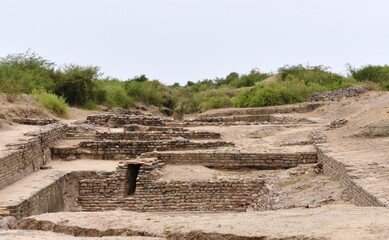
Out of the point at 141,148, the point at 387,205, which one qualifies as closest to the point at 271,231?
the point at 387,205

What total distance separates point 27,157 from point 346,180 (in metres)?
6.61

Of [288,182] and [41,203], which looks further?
[288,182]

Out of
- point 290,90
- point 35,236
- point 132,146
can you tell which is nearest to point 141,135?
point 132,146

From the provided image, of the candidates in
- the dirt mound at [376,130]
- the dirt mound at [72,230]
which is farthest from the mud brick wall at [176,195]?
the dirt mound at [72,230]

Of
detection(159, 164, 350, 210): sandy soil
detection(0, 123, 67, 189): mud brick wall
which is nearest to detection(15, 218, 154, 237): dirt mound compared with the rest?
detection(159, 164, 350, 210): sandy soil

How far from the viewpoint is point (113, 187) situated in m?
11.8

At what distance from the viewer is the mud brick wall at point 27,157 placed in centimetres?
1066

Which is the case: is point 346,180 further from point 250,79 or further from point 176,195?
point 250,79

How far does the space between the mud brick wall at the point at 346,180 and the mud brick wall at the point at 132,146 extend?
10.3 ft

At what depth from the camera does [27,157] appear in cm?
1220

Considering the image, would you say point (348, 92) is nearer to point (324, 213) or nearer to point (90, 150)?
point (90, 150)

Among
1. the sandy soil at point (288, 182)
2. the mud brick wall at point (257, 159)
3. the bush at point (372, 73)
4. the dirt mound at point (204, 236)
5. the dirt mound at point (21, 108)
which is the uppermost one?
the bush at point (372, 73)

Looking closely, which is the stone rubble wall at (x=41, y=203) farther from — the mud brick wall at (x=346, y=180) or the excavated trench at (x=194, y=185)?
the mud brick wall at (x=346, y=180)

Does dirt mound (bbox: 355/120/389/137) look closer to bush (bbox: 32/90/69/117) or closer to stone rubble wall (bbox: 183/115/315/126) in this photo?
stone rubble wall (bbox: 183/115/315/126)
